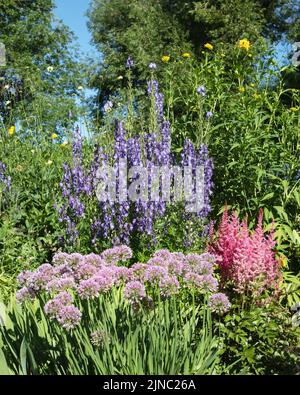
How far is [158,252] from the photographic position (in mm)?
2674

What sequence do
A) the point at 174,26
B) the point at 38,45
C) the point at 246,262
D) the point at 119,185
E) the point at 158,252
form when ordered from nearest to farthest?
the point at 158,252 < the point at 246,262 < the point at 119,185 < the point at 174,26 < the point at 38,45

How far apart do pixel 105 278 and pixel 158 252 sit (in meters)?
0.41

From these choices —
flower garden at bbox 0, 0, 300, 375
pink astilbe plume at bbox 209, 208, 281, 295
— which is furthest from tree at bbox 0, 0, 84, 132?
pink astilbe plume at bbox 209, 208, 281, 295

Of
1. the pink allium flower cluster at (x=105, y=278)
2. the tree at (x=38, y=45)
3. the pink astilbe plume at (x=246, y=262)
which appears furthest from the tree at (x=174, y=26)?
the pink allium flower cluster at (x=105, y=278)

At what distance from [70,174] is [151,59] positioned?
13.8m

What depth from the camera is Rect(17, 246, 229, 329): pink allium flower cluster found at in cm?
228

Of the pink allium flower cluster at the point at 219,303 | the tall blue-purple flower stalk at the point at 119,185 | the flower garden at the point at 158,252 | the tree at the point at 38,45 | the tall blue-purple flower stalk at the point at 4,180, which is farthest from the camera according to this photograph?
the tree at the point at 38,45

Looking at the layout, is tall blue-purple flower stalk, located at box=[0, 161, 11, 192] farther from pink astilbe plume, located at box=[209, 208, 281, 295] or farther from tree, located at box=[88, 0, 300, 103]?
tree, located at box=[88, 0, 300, 103]

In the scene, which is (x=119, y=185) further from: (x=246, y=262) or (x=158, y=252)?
(x=158, y=252)

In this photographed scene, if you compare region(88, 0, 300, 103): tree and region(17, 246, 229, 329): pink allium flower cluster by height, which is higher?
region(88, 0, 300, 103): tree

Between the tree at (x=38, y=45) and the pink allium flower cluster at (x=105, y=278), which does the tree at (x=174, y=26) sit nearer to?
the tree at (x=38, y=45)

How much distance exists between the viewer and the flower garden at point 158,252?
7.82ft

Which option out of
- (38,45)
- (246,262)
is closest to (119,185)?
(246,262)
